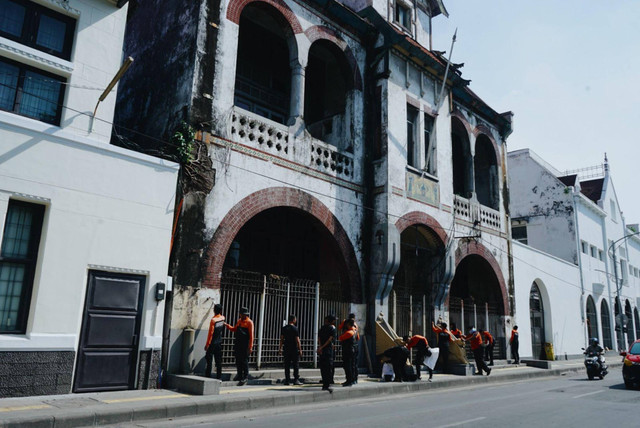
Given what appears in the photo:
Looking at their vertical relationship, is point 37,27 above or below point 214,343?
above

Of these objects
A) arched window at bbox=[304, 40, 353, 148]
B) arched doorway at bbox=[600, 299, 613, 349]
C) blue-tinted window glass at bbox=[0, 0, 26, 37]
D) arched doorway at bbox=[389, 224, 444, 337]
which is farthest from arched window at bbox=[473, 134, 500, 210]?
blue-tinted window glass at bbox=[0, 0, 26, 37]

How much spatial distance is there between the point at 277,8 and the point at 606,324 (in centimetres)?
3268

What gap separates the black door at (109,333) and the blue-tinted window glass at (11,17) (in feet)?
15.4

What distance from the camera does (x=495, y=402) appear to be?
10.8 meters

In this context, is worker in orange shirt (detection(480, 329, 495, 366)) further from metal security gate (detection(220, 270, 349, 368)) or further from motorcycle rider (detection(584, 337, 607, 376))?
metal security gate (detection(220, 270, 349, 368))

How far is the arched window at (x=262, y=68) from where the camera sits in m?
15.8

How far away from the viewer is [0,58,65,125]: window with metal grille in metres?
9.30

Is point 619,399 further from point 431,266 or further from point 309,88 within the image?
point 309,88

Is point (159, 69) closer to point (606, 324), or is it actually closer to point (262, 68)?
point (262, 68)

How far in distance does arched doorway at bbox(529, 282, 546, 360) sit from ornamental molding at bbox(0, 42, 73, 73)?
23.1m

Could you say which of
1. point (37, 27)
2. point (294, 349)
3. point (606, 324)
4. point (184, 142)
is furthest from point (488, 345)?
point (606, 324)

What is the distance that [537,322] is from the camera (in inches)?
1040

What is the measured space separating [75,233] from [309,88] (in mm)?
10630

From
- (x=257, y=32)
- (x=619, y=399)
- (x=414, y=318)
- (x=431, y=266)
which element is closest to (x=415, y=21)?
(x=257, y=32)
